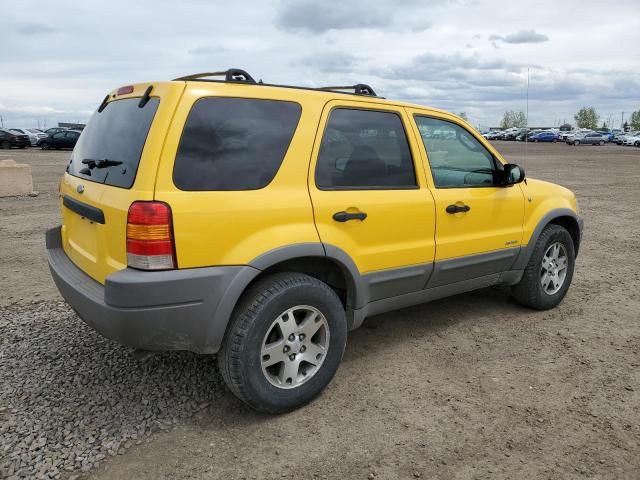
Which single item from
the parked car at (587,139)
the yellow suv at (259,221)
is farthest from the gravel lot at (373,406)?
the parked car at (587,139)

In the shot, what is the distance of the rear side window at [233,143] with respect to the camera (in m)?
2.76

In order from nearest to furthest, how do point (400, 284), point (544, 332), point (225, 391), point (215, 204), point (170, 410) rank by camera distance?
point (215, 204)
point (170, 410)
point (225, 391)
point (400, 284)
point (544, 332)

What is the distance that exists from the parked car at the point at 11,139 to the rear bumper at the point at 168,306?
3556cm

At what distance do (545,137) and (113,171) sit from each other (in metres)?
66.1

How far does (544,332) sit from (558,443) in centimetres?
166

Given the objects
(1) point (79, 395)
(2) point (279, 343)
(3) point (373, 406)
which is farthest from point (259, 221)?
(1) point (79, 395)

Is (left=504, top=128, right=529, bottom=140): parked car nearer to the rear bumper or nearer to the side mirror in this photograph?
the side mirror

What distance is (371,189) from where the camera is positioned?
3.46 m

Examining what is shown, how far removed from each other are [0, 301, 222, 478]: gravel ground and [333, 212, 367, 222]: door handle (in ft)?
4.44

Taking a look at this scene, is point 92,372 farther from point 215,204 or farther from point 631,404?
point 631,404

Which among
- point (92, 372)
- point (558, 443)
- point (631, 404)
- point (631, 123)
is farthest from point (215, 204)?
point (631, 123)

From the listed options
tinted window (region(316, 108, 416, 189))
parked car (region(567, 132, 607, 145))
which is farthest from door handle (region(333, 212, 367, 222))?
parked car (region(567, 132, 607, 145))

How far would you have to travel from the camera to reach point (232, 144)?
290 centimetres

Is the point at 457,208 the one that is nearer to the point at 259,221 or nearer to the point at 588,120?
the point at 259,221
